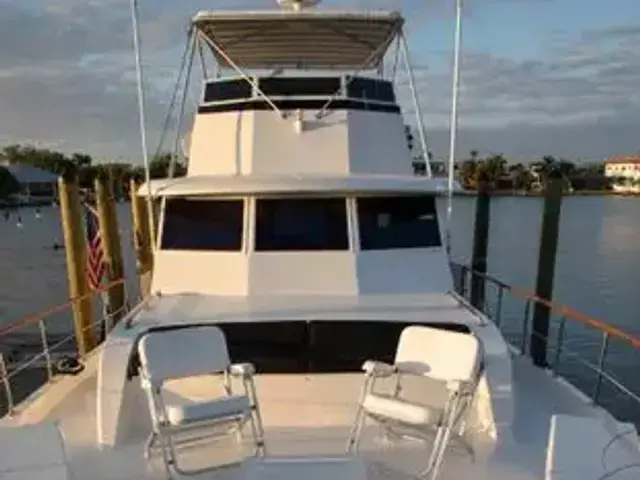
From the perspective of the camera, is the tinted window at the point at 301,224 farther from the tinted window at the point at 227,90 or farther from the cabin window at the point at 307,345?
the cabin window at the point at 307,345

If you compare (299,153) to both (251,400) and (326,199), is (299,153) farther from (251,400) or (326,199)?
(251,400)

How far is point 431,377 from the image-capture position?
17.8 ft

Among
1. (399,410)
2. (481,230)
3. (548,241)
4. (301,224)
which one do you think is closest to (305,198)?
(301,224)

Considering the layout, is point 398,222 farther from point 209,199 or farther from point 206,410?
point 206,410

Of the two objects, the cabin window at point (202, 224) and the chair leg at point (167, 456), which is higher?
the cabin window at point (202, 224)

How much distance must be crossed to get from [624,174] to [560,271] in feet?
431

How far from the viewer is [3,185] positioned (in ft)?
364

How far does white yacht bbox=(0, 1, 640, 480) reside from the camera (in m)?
5.11

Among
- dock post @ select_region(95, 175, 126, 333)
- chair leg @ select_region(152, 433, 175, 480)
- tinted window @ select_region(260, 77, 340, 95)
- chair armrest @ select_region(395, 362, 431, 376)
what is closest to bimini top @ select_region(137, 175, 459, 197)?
tinted window @ select_region(260, 77, 340, 95)

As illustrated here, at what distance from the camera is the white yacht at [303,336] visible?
5.11 meters

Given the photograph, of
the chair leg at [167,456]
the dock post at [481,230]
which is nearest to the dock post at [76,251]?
the dock post at [481,230]

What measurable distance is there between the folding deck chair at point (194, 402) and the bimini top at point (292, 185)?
2.43 metres

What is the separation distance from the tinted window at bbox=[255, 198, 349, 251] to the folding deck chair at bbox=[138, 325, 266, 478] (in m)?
2.38

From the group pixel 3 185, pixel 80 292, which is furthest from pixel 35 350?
pixel 3 185
